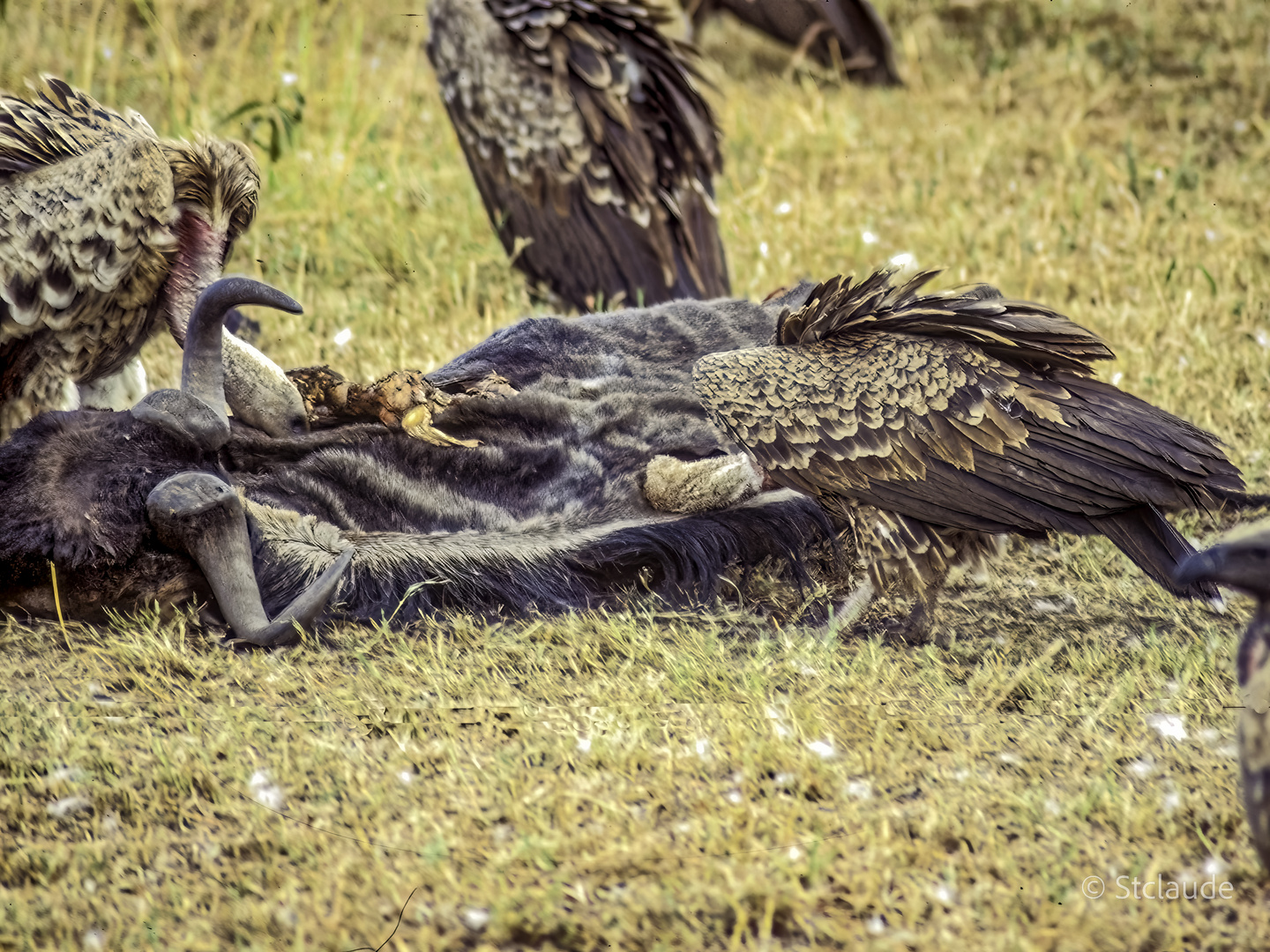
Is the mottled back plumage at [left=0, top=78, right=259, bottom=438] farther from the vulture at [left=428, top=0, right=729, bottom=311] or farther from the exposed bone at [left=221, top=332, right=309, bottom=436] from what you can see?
Result: the vulture at [left=428, top=0, right=729, bottom=311]

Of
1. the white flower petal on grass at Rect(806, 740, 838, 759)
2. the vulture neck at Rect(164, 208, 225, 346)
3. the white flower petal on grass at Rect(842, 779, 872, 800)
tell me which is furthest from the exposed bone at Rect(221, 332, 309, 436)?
the white flower petal on grass at Rect(842, 779, 872, 800)

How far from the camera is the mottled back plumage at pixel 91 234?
10.8ft

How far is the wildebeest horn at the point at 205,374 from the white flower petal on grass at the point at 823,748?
1.68 m

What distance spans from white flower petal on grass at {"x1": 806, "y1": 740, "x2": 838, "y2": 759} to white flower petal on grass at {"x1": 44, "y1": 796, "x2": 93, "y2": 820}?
1330 mm

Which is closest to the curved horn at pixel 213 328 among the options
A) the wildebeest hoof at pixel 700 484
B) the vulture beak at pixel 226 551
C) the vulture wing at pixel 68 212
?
the vulture beak at pixel 226 551

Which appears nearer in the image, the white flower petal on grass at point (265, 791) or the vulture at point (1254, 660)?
the vulture at point (1254, 660)

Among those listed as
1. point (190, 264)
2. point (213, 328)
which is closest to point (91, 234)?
point (190, 264)

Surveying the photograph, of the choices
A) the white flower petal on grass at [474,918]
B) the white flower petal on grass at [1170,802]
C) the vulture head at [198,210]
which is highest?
the vulture head at [198,210]

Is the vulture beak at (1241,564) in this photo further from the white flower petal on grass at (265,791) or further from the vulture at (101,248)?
the vulture at (101,248)

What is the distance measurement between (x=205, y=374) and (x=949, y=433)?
1895mm

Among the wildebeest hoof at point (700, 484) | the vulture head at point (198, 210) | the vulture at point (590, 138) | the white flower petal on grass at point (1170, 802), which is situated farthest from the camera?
the vulture at point (590, 138)

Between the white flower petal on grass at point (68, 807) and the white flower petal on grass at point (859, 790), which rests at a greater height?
the white flower petal on grass at point (859, 790)

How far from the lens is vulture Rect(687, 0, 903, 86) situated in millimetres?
7828

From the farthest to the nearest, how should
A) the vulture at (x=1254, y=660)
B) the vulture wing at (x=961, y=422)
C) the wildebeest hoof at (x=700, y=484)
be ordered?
the wildebeest hoof at (x=700, y=484) < the vulture wing at (x=961, y=422) < the vulture at (x=1254, y=660)
